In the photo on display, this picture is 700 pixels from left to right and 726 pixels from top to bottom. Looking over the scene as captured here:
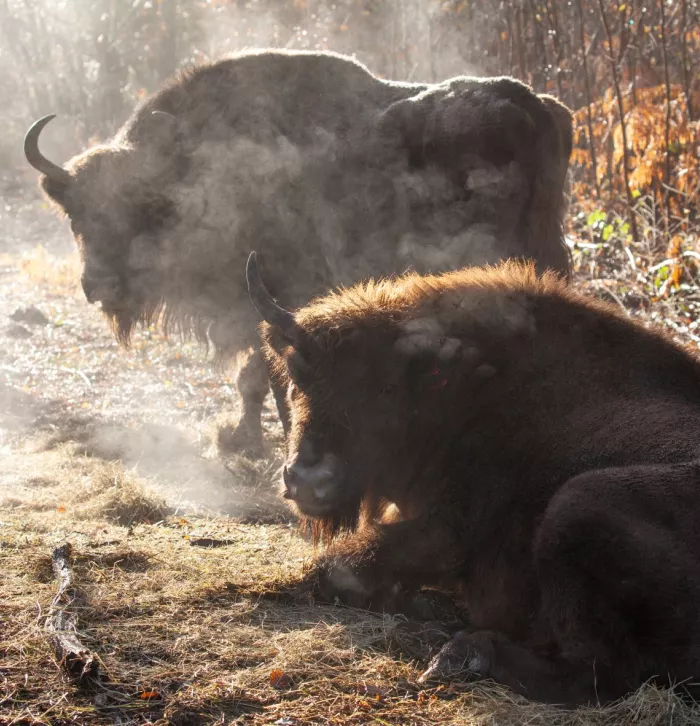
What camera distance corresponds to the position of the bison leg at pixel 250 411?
6047mm

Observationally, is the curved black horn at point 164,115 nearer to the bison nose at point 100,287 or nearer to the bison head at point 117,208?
the bison head at point 117,208

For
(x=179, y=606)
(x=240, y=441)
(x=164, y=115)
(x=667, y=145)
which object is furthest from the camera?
(x=667, y=145)

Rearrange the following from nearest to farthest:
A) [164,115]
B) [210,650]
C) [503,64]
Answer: [210,650], [164,115], [503,64]

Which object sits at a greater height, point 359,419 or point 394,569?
point 359,419

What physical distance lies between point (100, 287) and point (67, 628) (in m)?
3.57

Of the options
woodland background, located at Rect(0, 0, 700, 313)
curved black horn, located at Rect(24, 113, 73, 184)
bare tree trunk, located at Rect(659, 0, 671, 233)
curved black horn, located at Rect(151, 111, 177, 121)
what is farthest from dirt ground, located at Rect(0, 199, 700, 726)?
woodland background, located at Rect(0, 0, 700, 313)

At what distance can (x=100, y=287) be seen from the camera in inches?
237

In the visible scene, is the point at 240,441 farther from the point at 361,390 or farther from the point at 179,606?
the point at 179,606

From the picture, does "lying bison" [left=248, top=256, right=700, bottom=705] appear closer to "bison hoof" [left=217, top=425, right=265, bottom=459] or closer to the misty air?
the misty air

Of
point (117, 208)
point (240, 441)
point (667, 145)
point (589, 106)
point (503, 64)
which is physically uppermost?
point (503, 64)

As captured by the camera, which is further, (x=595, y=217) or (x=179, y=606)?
(x=595, y=217)

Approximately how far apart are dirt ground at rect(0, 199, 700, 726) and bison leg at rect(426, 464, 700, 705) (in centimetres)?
11

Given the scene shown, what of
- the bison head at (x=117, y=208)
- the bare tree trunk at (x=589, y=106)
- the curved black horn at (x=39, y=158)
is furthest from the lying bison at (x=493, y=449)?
the bare tree trunk at (x=589, y=106)

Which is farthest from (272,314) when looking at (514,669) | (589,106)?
(589,106)
